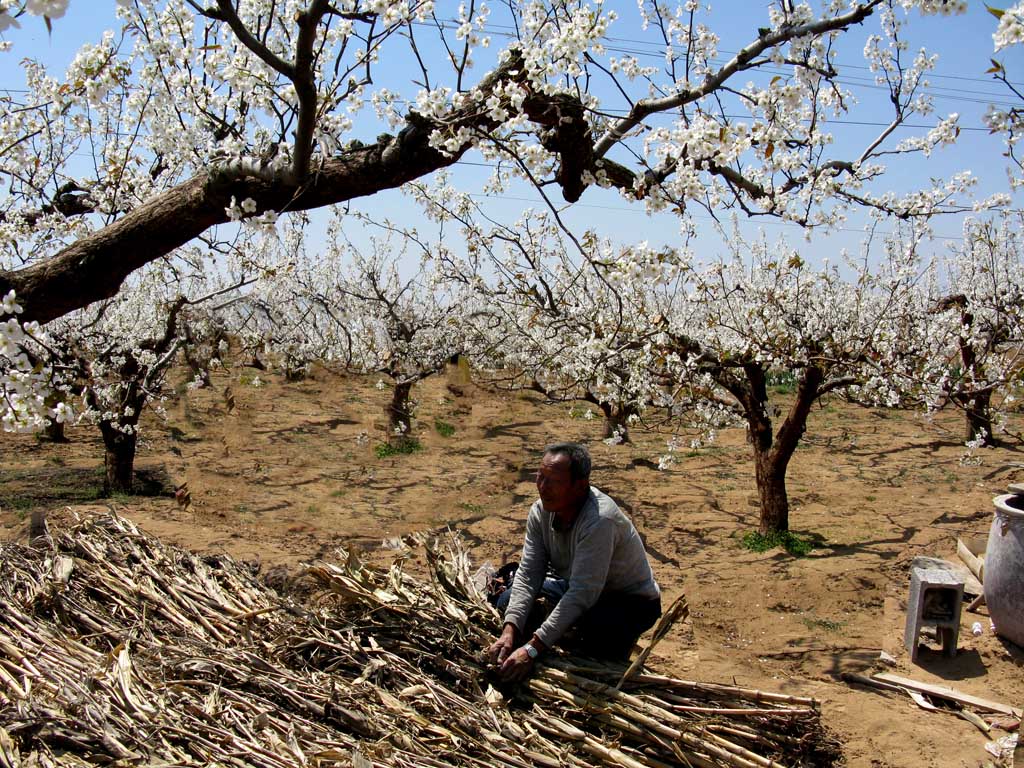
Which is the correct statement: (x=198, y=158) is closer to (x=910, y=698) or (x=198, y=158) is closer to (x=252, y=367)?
(x=910, y=698)

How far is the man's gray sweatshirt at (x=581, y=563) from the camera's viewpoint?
10.6 feet

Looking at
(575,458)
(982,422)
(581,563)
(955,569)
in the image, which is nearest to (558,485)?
(575,458)

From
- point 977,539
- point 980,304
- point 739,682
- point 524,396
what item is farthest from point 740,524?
point 524,396

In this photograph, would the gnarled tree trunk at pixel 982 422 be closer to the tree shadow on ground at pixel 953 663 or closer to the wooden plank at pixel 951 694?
the tree shadow on ground at pixel 953 663

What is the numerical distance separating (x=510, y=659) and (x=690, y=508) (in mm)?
5574

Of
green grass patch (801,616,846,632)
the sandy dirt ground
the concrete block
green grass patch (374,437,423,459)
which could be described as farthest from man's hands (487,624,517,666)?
green grass patch (374,437,423,459)

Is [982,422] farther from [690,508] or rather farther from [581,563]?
[581,563]

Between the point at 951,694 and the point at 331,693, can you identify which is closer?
the point at 331,693

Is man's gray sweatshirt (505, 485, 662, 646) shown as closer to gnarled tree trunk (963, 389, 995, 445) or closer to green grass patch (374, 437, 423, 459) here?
green grass patch (374, 437, 423, 459)

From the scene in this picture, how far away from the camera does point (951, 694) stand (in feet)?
13.3

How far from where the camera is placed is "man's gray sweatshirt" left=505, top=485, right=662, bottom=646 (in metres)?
3.25

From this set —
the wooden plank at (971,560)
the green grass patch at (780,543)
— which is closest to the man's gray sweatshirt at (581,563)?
the wooden plank at (971,560)

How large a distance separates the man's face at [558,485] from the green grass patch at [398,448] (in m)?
7.73

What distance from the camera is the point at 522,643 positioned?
3322 mm
